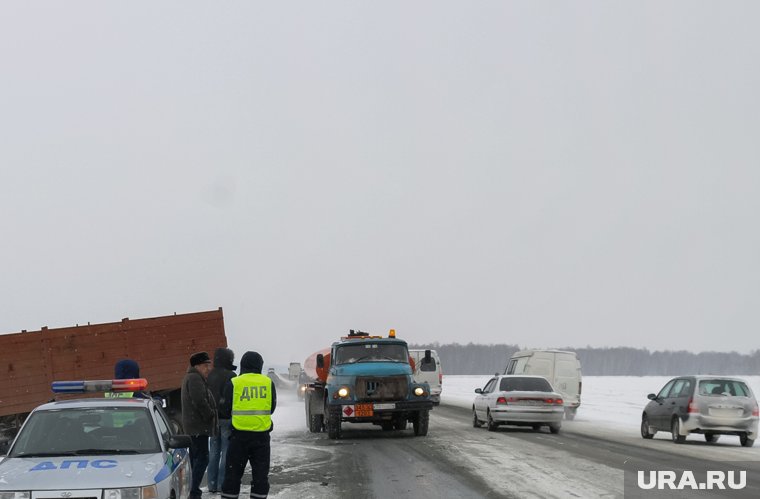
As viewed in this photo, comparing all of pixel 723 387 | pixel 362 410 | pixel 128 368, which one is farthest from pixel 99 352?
pixel 723 387

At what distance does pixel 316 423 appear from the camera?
25.1 m

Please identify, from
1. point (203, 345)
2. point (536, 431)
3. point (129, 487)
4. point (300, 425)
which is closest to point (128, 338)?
point (203, 345)

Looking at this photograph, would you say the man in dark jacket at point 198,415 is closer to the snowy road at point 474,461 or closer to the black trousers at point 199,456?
the black trousers at point 199,456

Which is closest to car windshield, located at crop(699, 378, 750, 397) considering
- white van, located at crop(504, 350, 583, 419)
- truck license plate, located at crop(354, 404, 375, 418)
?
truck license plate, located at crop(354, 404, 375, 418)

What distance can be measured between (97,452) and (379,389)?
13589mm

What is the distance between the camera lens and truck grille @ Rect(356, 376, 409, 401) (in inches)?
889

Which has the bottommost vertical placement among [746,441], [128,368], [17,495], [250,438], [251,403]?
[746,441]

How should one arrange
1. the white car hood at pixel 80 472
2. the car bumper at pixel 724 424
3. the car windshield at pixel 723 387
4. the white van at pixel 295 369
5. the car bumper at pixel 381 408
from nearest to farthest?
the white car hood at pixel 80 472 → the car bumper at pixel 724 424 → the car windshield at pixel 723 387 → the car bumper at pixel 381 408 → the white van at pixel 295 369

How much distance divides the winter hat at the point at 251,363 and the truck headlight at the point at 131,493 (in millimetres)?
2815

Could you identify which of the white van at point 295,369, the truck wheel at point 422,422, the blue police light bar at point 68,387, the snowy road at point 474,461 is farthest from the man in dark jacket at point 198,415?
the white van at point 295,369

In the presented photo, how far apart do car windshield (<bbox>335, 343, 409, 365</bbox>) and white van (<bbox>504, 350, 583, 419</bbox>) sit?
10688mm

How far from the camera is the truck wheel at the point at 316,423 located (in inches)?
982

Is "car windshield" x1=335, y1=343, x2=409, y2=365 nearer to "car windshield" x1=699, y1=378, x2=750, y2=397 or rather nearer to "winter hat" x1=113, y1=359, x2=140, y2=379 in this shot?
"car windshield" x1=699, y1=378, x2=750, y2=397

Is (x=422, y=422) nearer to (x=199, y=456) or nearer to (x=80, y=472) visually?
(x=199, y=456)
